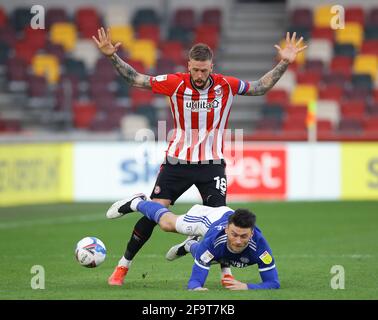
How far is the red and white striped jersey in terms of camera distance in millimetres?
9250

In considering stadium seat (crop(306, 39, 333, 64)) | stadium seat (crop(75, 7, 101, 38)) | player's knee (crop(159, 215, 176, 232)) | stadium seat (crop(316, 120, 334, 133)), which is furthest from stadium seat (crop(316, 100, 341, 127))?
player's knee (crop(159, 215, 176, 232))

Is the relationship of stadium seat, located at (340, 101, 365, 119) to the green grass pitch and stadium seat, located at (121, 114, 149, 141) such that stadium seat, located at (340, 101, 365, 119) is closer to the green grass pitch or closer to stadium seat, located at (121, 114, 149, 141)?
the green grass pitch

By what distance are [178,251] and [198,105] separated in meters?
1.41

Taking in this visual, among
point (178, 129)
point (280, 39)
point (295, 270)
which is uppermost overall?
point (280, 39)

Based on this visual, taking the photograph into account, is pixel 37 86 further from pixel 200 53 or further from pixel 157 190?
pixel 200 53

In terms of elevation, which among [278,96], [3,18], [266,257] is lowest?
[266,257]

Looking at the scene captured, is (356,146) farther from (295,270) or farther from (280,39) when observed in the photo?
(295,270)

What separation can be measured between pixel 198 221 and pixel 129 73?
144 cm

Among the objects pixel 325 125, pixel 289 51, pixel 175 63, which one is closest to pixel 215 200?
pixel 289 51

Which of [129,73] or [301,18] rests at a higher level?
[301,18]

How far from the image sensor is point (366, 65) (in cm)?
2358

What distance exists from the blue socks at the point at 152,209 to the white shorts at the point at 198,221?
218 millimetres

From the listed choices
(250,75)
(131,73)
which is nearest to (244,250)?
(131,73)

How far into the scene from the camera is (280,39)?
80.0ft
